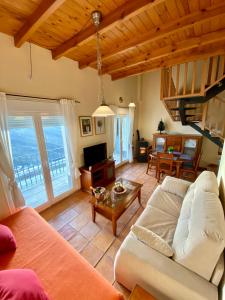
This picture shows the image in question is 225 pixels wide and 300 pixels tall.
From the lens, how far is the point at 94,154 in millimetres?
3432

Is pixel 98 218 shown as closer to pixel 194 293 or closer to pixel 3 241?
pixel 3 241

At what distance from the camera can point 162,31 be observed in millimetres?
1997

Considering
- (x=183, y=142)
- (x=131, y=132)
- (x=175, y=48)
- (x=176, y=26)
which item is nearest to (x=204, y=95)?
(x=175, y=48)

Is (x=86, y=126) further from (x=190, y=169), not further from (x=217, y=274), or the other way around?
(x=217, y=274)

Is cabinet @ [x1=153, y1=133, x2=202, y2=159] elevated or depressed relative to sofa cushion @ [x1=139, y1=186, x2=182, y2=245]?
elevated

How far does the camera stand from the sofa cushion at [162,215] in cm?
160

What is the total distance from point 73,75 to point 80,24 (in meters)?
1.10

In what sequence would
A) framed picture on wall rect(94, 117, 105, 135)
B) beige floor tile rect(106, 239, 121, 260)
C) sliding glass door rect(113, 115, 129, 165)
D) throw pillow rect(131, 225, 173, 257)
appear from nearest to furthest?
throw pillow rect(131, 225, 173, 257), beige floor tile rect(106, 239, 121, 260), framed picture on wall rect(94, 117, 105, 135), sliding glass door rect(113, 115, 129, 165)

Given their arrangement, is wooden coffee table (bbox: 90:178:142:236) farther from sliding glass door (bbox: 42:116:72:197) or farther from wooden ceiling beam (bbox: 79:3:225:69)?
wooden ceiling beam (bbox: 79:3:225:69)

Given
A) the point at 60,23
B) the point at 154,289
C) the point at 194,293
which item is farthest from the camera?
the point at 60,23

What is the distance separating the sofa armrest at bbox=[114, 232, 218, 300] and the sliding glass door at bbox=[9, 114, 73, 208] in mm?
1970

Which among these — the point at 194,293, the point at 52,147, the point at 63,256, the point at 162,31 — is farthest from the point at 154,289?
the point at 162,31

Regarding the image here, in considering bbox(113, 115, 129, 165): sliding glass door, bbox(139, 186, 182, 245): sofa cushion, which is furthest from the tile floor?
bbox(113, 115, 129, 165): sliding glass door

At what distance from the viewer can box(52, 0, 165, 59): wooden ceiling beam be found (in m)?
1.51
